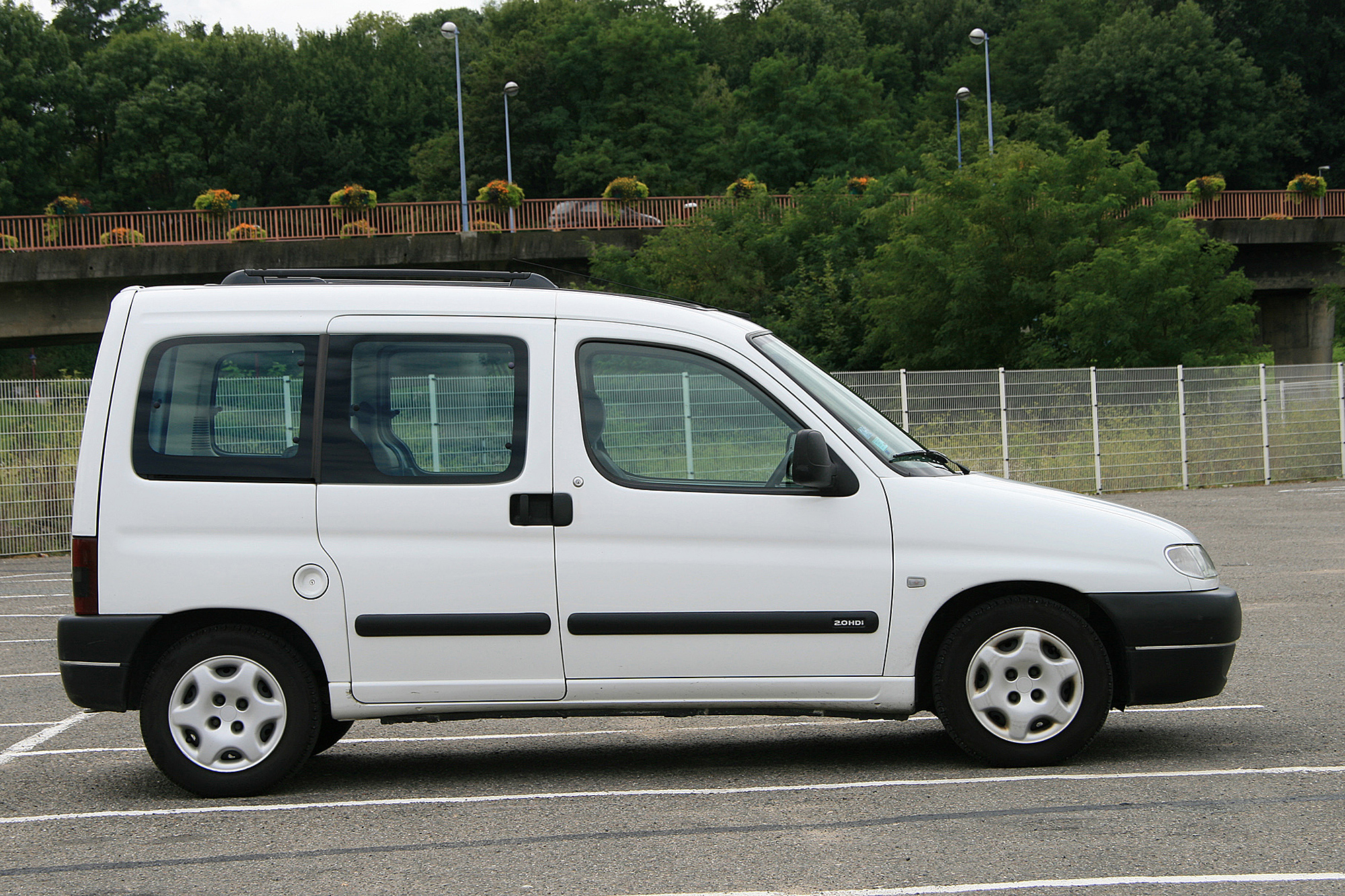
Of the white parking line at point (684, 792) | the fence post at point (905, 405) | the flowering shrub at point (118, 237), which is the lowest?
the white parking line at point (684, 792)

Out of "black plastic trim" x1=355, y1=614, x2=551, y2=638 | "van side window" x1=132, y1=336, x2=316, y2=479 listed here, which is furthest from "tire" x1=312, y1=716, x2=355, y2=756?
"van side window" x1=132, y1=336, x2=316, y2=479

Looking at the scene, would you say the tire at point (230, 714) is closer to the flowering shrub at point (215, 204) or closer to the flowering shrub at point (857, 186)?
the flowering shrub at point (215, 204)

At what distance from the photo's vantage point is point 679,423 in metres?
5.67

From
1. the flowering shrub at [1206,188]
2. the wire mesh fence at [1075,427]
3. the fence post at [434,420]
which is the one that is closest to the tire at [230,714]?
the fence post at [434,420]

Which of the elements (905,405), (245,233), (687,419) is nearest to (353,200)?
(245,233)

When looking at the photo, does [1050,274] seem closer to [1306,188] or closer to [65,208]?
[1306,188]

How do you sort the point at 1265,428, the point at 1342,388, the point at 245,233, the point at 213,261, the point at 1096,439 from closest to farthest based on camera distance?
the point at 1096,439
the point at 1265,428
the point at 1342,388
the point at 245,233
the point at 213,261

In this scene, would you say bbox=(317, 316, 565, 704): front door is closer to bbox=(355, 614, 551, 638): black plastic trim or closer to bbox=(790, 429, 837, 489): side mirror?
bbox=(355, 614, 551, 638): black plastic trim

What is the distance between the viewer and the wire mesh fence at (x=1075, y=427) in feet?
56.5

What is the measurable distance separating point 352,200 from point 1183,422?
837 inches

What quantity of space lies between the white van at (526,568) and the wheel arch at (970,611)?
0.6 inches

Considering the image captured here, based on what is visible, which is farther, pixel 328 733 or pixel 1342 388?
pixel 1342 388

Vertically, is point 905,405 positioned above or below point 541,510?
above

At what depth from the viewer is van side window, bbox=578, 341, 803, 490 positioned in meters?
5.64
